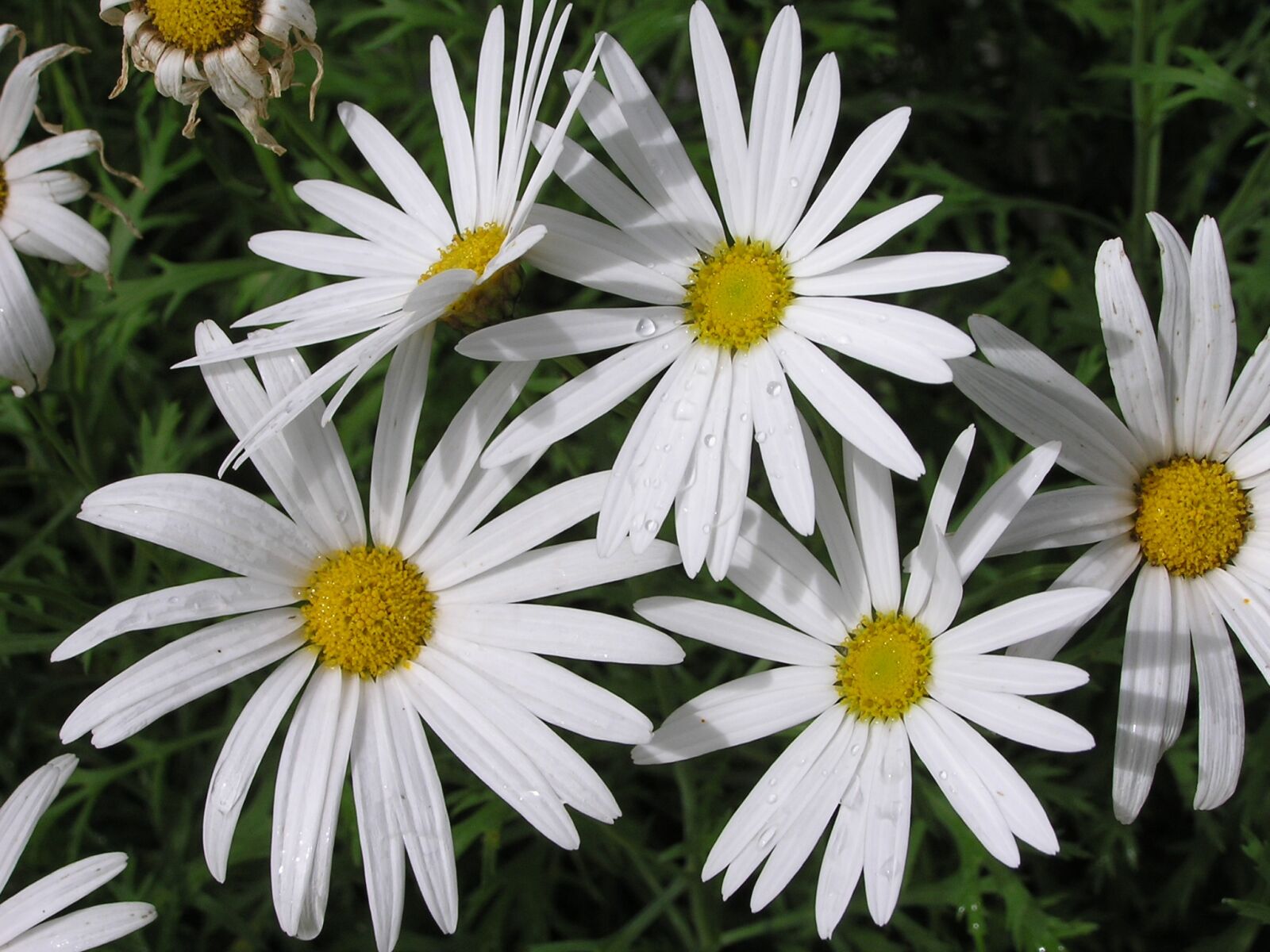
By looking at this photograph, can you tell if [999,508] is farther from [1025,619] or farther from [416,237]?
[416,237]

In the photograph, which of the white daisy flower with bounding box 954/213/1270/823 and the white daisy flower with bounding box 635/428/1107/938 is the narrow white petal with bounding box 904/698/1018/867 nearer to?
the white daisy flower with bounding box 635/428/1107/938

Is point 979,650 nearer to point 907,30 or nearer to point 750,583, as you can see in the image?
point 750,583

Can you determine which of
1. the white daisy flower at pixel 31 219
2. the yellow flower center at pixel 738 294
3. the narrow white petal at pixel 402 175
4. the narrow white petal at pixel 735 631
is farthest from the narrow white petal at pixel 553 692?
the white daisy flower at pixel 31 219

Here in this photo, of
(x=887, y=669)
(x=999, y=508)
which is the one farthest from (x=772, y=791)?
(x=999, y=508)

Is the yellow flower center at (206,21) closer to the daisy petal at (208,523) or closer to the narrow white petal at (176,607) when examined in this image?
the daisy petal at (208,523)

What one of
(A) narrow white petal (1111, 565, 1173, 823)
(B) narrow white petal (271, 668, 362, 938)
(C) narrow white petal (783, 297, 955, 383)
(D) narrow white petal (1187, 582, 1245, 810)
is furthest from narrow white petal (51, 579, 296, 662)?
(D) narrow white petal (1187, 582, 1245, 810)

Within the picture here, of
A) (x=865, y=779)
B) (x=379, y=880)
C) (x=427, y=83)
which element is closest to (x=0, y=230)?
(x=427, y=83)
